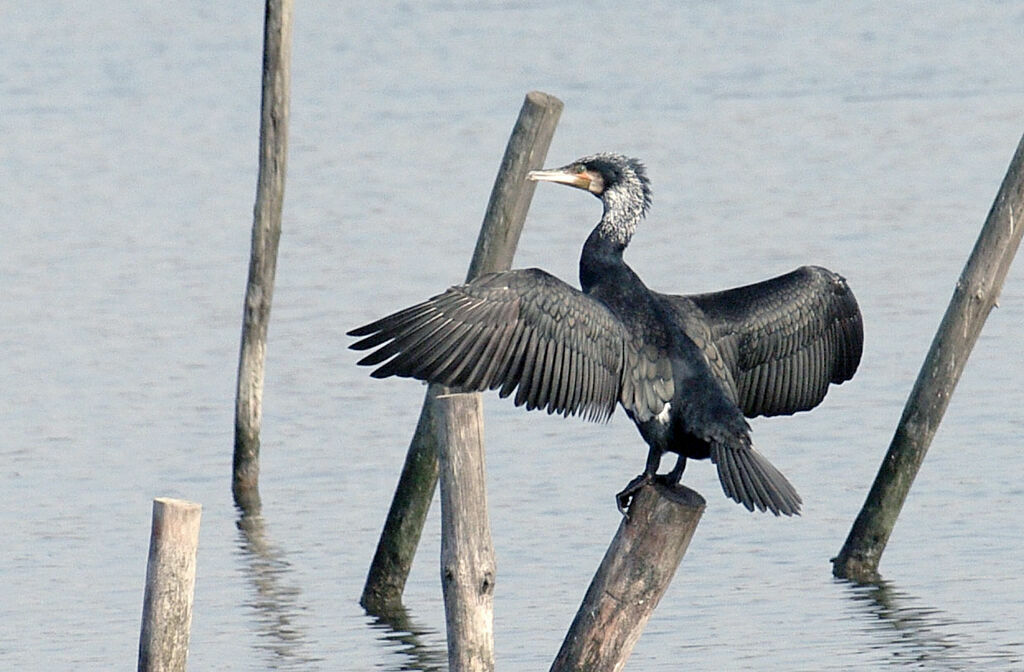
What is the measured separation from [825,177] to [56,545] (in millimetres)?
8543

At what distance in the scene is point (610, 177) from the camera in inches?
249

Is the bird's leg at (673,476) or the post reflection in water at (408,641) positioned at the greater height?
the bird's leg at (673,476)

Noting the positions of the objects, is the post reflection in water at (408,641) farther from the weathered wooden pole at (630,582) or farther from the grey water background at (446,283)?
the weathered wooden pole at (630,582)

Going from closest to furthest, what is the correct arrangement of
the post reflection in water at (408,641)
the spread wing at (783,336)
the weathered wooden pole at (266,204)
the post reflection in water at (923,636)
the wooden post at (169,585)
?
the wooden post at (169,585) < the spread wing at (783,336) < the post reflection in water at (923,636) < the post reflection in water at (408,641) < the weathered wooden pole at (266,204)

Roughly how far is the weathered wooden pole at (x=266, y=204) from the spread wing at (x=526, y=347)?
→ 322 centimetres

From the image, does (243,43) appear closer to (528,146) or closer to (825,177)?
(825,177)

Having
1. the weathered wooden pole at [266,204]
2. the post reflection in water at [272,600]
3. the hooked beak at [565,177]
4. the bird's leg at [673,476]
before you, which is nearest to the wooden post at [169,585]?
the bird's leg at [673,476]

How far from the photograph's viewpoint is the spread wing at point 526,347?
545cm

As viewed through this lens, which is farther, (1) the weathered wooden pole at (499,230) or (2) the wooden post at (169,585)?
(1) the weathered wooden pole at (499,230)

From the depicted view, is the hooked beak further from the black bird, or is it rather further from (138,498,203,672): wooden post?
(138,498,203,672): wooden post

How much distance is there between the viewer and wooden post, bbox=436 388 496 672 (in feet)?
17.7

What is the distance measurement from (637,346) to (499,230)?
1459 mm

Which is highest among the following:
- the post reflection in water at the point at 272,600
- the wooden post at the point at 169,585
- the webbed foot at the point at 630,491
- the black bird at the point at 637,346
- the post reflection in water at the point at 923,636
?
the black bird at the point at 637,346

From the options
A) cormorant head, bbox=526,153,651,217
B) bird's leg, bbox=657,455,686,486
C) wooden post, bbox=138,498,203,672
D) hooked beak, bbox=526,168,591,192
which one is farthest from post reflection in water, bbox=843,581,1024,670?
wooden post, bbox=138,498,203,672
